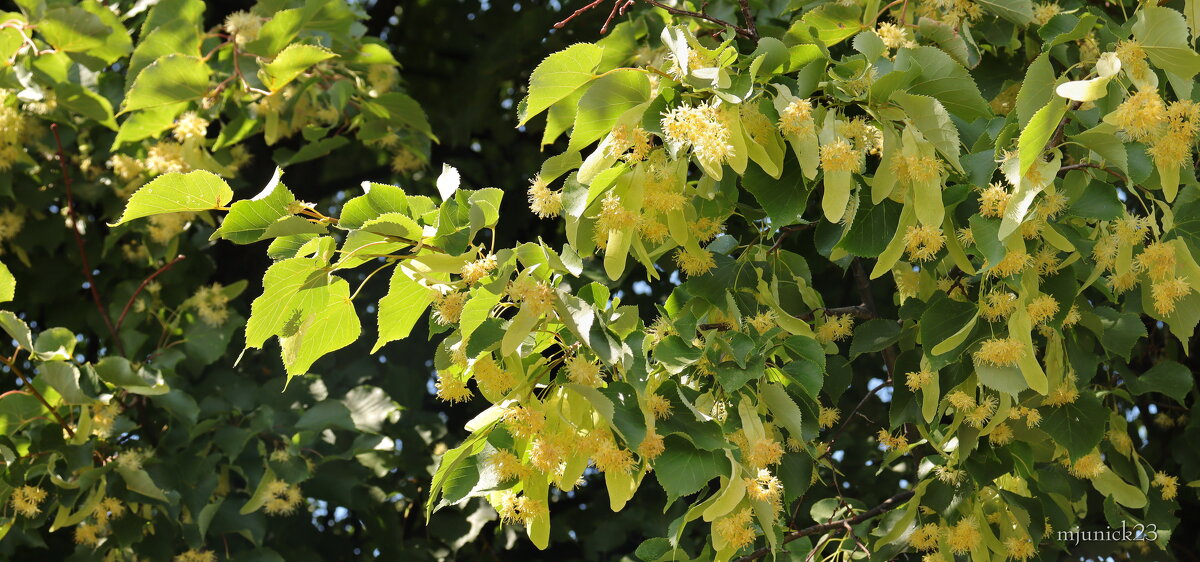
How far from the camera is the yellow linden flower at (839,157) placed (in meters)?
1.17

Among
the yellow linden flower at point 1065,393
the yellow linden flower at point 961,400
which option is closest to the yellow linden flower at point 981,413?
the yellow linden flower at point 961,400

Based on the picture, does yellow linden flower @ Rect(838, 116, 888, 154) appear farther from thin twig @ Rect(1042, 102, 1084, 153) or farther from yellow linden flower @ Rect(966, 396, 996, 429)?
yellow linden flower @ Rect(966, 396, 996, 429)

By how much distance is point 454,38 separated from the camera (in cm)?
337

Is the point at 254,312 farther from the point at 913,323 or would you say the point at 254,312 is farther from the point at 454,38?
the point at 454,38

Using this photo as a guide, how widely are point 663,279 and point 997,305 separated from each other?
64.5 inches

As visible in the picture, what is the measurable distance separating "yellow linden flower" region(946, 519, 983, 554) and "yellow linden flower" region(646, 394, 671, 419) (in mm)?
577

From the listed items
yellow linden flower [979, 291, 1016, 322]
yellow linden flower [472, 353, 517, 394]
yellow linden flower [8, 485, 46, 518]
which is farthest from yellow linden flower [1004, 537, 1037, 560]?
yellow linden flower [8, 485, 46, 518]

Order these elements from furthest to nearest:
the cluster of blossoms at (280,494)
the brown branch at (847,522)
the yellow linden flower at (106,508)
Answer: the cluster of blossoms at (280,494), the yellow linden flower at (106,508), the brown branch at (847,522)

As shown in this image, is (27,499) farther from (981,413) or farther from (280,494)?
(981,413)

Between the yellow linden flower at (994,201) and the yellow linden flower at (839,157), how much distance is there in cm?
15

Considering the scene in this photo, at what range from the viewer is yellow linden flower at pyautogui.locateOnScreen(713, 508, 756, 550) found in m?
1.22

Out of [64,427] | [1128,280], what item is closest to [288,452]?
[64,427]

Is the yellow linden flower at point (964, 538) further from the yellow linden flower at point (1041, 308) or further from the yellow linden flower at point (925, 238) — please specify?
the yellow linden flower at point (925, 238)

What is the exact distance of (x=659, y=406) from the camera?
3.95 ft
